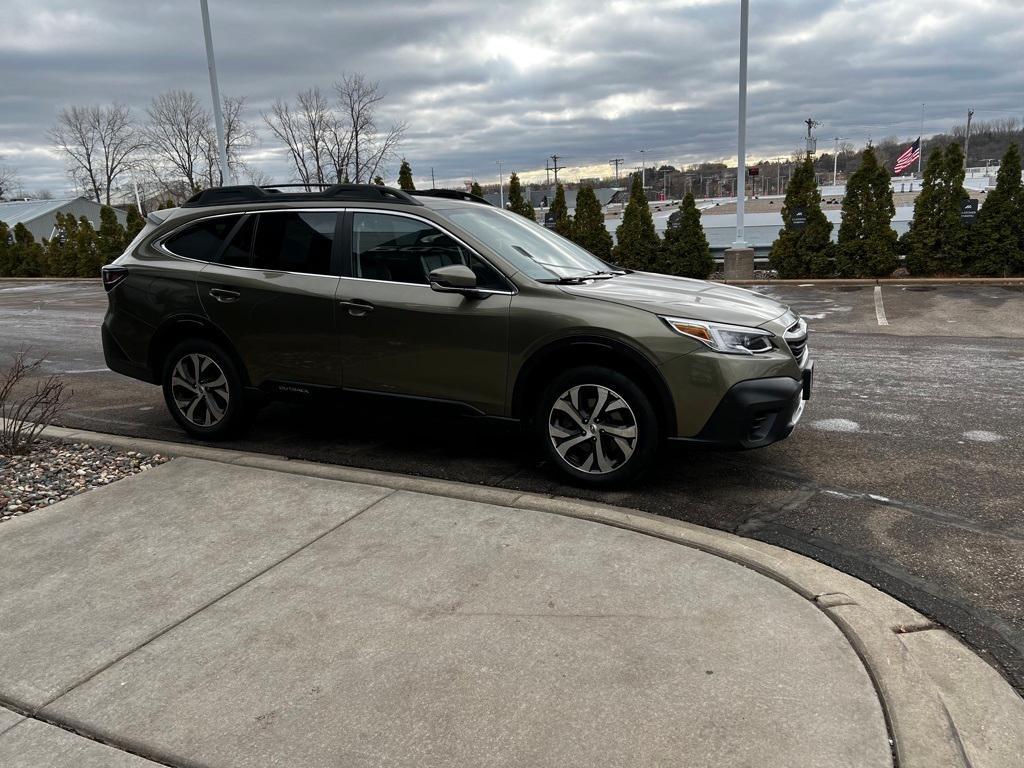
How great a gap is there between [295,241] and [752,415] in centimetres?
333

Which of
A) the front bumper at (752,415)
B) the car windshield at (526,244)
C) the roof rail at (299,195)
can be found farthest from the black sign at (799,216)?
the front bumper at (752,415)

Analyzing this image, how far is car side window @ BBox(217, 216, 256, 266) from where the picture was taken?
5750 millimetres

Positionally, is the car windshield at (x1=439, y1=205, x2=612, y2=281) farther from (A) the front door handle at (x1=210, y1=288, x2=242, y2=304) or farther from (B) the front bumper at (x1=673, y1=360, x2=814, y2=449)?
(A) the front door handle at (x1=210, y1=288, x2=242, y2=304)

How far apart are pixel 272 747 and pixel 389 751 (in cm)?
38

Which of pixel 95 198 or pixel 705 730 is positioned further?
pixel 95 198

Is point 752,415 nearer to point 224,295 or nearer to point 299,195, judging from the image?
point 299,195

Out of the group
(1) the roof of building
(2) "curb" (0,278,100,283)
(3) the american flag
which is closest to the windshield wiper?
(2) "curb" (0,278,100,283)

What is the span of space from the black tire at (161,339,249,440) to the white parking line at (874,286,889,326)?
30.7 ft

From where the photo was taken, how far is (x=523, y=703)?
269cm

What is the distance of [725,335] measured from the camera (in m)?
4.48

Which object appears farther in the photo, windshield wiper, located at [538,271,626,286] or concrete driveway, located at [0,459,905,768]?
windshield wiper, located at [538,271,626,286]

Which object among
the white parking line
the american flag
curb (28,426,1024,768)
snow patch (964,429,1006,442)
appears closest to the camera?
curb (28,426,1024,768)

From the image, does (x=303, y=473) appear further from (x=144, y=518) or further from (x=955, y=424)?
(x=955, y=424)

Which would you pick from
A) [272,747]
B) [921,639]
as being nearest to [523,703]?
[272,747]
